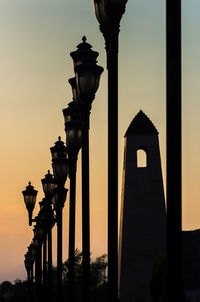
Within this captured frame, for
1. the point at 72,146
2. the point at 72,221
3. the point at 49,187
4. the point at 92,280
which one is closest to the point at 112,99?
the point at 72,146

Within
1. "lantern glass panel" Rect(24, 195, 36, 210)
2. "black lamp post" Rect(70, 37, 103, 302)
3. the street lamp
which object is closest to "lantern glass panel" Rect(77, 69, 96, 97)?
"black lamp post" Rect(70, 37, 103, 302)

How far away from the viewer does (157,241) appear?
79.4 m

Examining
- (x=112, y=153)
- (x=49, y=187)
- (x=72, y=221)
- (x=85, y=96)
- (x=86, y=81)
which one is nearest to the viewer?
(x=112, y=153)

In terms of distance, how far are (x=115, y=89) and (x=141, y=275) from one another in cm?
6659

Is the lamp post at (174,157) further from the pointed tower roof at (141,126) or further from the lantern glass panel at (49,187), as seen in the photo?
the pointed tower roof at (141,126)

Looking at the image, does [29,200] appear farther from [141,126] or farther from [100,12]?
[141,126]

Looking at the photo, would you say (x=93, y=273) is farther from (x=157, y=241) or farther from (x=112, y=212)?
(x=112, y=212)

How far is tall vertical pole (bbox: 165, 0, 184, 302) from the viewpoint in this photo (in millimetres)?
9078

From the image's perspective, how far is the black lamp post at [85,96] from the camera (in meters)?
15.5

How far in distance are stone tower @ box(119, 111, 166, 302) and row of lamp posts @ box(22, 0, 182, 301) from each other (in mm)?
55181

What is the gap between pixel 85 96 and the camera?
51.5 feet

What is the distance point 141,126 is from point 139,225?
948cm

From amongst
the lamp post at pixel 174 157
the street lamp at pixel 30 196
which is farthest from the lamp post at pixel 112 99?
the street lamp at pixel 30 196

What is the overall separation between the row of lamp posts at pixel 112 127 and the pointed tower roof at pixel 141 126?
58.4 m
